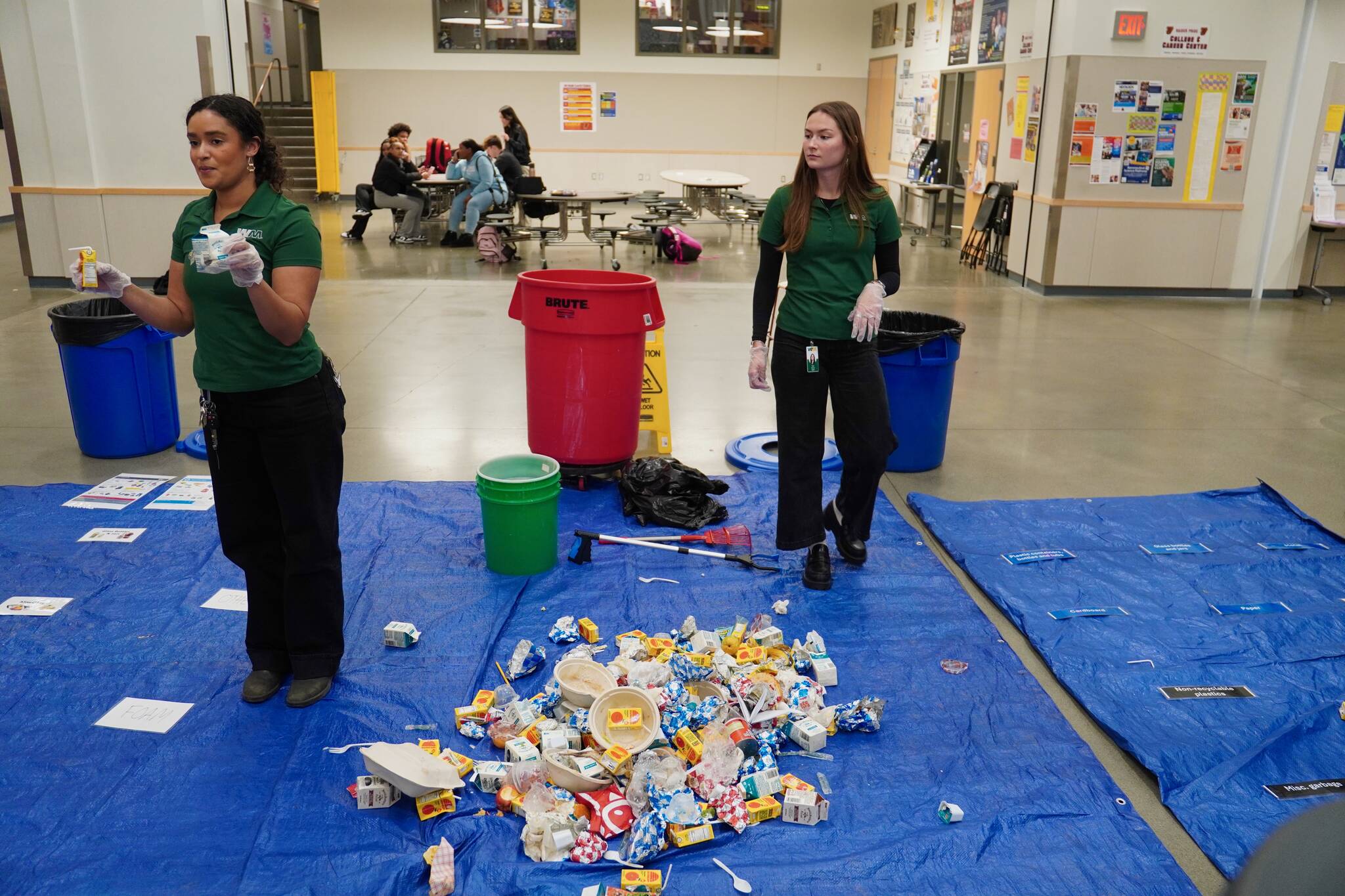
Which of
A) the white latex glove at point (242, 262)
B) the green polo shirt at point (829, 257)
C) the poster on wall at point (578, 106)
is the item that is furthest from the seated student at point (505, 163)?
the white latex glove at point (242, 262)

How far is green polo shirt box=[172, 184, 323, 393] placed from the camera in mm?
2537

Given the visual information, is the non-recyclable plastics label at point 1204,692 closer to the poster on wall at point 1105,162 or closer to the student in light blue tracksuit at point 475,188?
the poster on wall at point 1105,162

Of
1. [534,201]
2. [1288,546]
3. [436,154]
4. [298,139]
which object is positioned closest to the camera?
[1288,546]

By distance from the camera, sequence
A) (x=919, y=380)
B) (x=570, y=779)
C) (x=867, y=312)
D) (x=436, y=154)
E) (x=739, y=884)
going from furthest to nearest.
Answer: (x=436, y=154)
(x=919, y=380)
(x=867, y=312)
(x=570, y=779)
(x=739, y=884)

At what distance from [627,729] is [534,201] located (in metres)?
10.3

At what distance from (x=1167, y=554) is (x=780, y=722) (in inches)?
82.7

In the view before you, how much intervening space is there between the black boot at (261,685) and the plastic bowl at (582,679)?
2.65ft

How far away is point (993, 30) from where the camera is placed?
11430mm

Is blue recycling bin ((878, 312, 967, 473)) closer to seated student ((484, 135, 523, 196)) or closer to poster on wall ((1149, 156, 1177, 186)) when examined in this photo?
poster on wall ((1149, 156, 1177, 186))

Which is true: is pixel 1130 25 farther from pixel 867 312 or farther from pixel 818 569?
pixel 818 569

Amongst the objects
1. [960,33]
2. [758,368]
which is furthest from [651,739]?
[960,33]

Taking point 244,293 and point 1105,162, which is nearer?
point 244,293

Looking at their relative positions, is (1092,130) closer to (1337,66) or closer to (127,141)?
(1337,66)

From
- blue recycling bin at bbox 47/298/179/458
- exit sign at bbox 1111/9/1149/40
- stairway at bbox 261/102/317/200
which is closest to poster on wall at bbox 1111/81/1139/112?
exit sign at bbox 1111/9/1149/40
